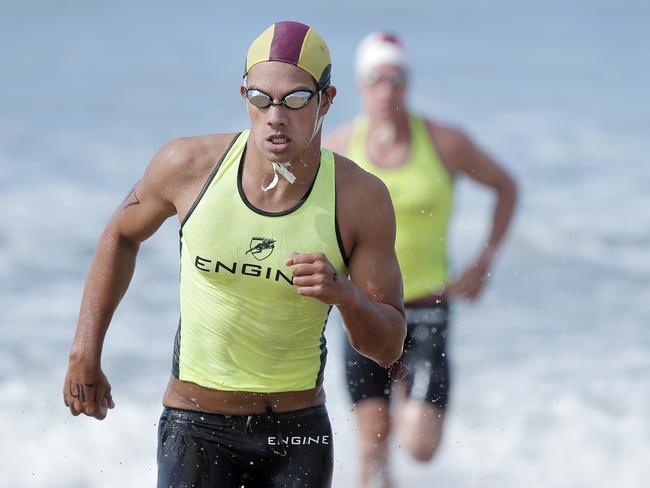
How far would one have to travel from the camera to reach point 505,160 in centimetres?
1870

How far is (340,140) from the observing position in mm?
7703

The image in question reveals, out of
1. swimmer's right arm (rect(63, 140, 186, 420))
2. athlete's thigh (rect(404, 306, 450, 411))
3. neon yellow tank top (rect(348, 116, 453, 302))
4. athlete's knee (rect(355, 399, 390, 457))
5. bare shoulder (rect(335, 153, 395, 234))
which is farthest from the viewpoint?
neon yellow tank top (rect(348, 116, 453, 302))

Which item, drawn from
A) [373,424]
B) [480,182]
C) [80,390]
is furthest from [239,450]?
[480,182]

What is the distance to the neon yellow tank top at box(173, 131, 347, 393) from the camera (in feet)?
13.5

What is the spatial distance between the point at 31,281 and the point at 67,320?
4.69 ft

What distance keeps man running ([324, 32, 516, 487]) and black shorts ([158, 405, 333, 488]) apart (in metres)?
2.71

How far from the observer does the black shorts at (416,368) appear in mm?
7176

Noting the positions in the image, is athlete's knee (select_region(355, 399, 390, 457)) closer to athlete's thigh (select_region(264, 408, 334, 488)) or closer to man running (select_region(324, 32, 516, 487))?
man running (select_region(324, 32, 516, 487))

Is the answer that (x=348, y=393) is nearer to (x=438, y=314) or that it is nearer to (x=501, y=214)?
(x=438, y=314)

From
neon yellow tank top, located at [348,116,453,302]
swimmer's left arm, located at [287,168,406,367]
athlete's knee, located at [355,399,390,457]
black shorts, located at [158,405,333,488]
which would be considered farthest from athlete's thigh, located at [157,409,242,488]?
neon yellow tank top, located at [348,116,453,302]

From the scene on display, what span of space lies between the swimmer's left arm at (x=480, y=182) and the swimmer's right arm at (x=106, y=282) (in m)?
3.40

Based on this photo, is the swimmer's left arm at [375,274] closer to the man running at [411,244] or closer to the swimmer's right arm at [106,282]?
the swimmer's right arm at [106,282]

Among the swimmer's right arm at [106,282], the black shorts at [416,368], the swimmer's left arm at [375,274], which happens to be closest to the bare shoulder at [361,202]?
the swimmer's left arm at [375,274]

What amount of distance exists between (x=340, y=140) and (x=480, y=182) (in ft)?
3.23
